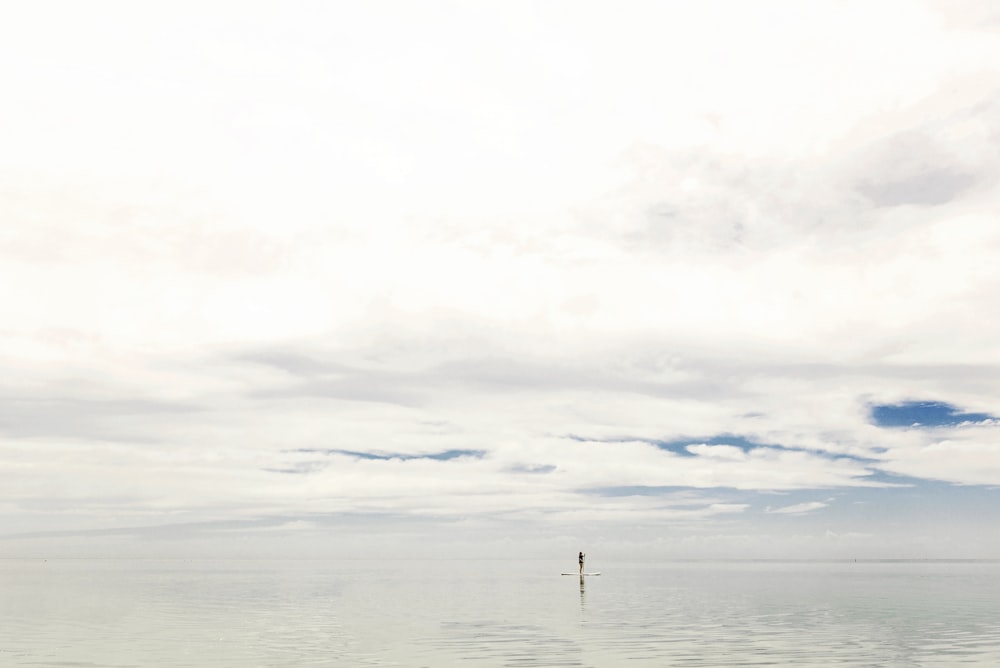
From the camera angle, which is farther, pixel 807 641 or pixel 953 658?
pixel 807 641

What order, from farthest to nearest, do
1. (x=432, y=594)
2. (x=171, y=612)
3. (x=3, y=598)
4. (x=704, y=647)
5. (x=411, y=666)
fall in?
(x=432, y=594)
(x=3, y=598)
(x=171, y=612)
(x=704, y=647)
(x=411, y=666)

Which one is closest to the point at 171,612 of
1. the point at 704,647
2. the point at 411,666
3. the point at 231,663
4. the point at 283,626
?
the point at 283,626

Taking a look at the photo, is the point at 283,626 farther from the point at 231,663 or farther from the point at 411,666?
the point at 411,666

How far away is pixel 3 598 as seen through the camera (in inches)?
4811

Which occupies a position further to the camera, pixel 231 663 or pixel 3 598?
pixel 3 598

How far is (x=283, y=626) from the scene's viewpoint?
77.1m

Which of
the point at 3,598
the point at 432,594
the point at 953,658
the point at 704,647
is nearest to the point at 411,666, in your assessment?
the point at 704,647

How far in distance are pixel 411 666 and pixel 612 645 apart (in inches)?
675

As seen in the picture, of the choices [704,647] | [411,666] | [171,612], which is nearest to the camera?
[411,666]

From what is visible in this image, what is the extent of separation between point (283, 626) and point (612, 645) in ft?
102

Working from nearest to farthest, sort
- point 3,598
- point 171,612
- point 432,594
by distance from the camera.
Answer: point 171,612 → point 3,598 → point 432,594

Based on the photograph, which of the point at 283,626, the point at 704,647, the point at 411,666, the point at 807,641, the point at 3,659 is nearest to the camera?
the point at 411,666

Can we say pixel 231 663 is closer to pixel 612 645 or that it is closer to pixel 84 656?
pixel 84 656

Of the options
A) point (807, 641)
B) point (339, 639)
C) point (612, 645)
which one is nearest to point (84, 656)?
point (339, 639)
